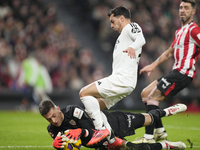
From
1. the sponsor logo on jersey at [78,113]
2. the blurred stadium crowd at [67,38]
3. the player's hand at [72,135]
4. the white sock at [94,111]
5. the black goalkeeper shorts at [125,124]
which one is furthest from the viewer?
the blurred stadium crowd at [67,38]

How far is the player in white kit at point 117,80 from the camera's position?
13.1 ft

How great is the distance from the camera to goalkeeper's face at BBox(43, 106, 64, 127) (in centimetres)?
384

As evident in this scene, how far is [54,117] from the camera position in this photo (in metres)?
3.90

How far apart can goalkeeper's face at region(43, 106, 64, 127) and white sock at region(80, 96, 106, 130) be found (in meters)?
0.38

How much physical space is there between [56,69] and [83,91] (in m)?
8.44

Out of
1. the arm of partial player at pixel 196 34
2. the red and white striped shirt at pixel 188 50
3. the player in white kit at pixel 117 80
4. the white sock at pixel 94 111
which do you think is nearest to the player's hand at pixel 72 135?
the player in white kit at pixel 117 80

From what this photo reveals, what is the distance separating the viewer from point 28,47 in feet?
41.3

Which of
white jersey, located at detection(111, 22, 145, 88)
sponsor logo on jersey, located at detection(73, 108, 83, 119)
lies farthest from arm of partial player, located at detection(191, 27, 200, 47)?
sponsor logo on jersey, located at detection(73, 108, 83, 119)

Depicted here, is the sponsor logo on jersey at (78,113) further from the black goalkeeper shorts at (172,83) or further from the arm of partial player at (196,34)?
the arm of partial player at (196,34)

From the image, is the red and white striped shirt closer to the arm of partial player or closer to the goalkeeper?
the arm of partial player

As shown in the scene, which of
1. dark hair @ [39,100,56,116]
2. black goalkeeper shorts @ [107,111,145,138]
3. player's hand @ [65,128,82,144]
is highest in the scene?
dark hair @ [39,100,56,116]

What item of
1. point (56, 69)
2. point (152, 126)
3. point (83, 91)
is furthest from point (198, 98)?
point (83, 91)

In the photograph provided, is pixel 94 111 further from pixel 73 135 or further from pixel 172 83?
pixel 172 83

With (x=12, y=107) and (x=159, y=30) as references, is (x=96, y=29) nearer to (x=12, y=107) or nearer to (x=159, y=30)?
(x=159, y=30)
